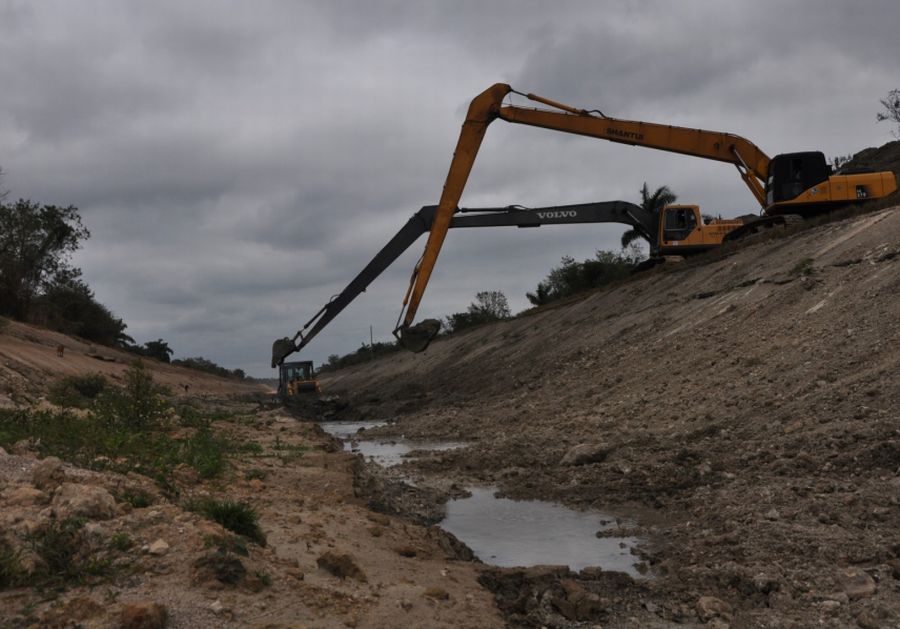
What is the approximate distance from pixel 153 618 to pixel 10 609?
2.89 ft

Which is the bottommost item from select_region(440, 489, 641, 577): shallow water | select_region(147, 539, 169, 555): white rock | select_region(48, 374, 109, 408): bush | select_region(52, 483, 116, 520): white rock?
select_region(440, 489, 641, 577): shallow water

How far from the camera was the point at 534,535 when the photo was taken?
7945mm

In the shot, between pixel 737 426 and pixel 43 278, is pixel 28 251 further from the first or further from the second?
pixel 737 426

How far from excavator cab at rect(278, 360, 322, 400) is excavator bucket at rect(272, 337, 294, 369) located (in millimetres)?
2476

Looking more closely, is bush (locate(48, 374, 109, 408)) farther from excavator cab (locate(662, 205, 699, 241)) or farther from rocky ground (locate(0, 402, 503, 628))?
excavator cab (locate(662, 205, 699, 241))

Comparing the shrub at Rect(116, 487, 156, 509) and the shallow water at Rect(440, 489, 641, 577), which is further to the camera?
the shallow water at Rect(440, 489, 641, 577)

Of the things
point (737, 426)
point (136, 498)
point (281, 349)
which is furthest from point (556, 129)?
point (136, 498)

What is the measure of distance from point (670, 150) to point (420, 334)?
9418 millimetres

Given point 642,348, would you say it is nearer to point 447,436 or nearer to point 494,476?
point 447,436

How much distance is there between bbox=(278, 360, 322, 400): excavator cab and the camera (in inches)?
1296

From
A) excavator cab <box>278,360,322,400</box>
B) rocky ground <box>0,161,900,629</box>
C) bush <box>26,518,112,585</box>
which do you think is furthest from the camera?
excavator cab <box>278,360,322,400</box>

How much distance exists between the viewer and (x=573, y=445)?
40.1ft

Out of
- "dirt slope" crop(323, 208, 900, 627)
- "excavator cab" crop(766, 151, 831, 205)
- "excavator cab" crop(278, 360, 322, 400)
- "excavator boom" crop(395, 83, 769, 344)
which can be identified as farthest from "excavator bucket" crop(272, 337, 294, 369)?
"excavator cab" crop(766, 151, 831, 205)

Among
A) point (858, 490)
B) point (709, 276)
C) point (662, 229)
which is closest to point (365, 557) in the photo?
point (858, 490)
